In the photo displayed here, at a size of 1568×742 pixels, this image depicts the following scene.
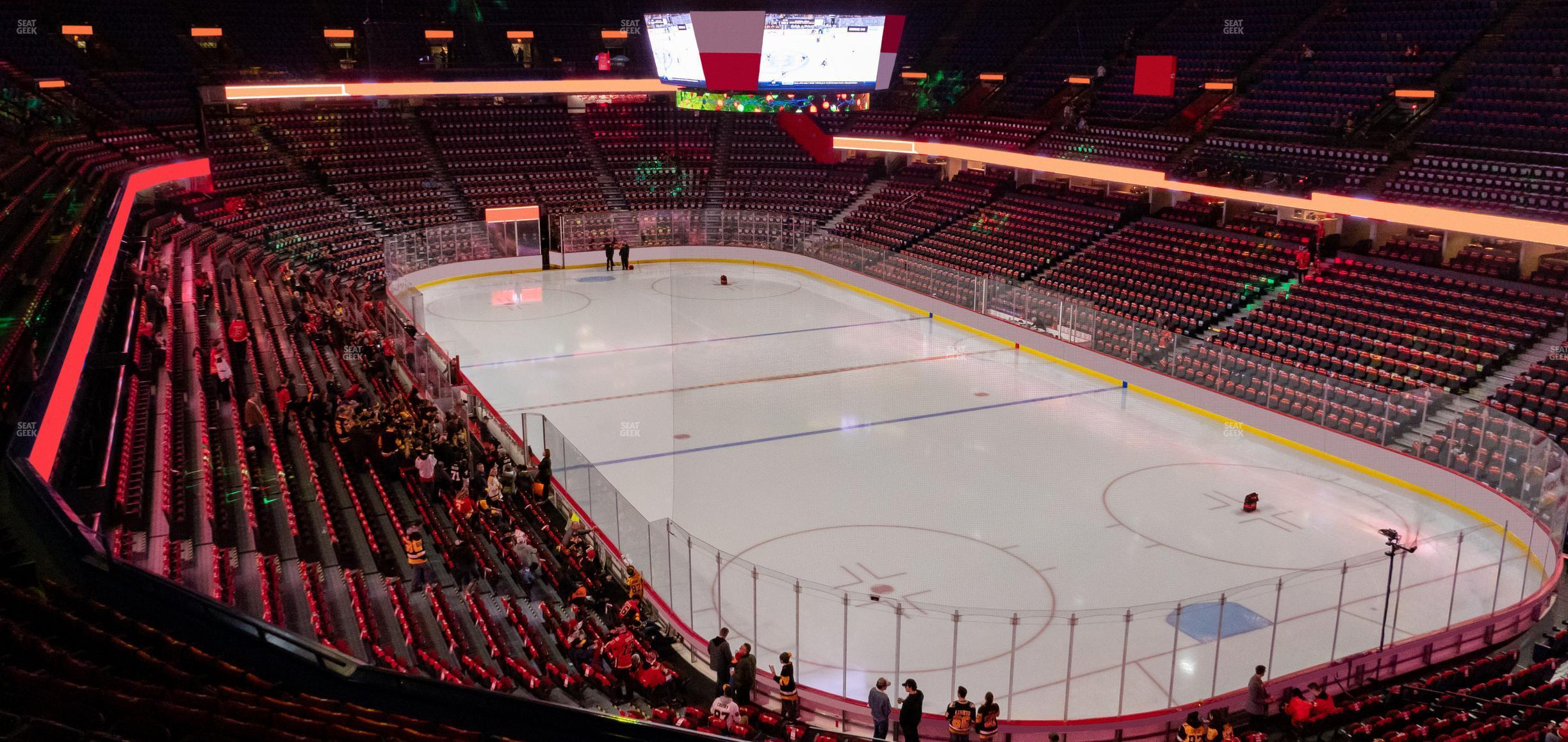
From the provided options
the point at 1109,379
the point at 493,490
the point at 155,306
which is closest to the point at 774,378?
the point at 1109,379

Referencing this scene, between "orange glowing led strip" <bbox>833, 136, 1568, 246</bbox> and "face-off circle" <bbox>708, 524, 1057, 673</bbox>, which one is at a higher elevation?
"orange glowing led strip" <bbox>833, 136, 1568, 246</bbox>

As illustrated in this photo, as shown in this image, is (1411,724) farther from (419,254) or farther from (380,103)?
(380,103)

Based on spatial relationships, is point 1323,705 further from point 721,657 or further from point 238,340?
point 238,340

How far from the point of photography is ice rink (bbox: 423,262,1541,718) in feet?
35.3

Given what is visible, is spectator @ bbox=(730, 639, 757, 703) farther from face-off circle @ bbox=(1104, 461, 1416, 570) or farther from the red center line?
the red center line

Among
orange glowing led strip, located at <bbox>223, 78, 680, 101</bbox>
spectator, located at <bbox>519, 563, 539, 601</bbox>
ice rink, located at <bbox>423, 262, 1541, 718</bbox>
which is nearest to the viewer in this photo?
ice rink, located at <bbox>423, 262, 1541, 718</bbox>

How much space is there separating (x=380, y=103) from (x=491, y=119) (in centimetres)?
382

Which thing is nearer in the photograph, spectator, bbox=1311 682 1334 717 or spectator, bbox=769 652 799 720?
spectator, bbox=1311 682 1334 717

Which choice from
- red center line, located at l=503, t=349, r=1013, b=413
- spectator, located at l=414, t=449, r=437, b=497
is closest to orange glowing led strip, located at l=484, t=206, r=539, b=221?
red center line, located at l=503, t=349, r=1013, b=413

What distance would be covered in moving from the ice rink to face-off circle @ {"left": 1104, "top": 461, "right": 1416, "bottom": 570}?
Answer: 0.16 feet

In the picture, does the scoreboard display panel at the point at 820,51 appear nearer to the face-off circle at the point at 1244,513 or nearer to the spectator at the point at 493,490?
the spectator at the point at 493,490

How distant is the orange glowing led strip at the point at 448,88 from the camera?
3425cm

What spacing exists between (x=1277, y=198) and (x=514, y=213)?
2164cm

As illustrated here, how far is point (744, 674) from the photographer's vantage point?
972cm
